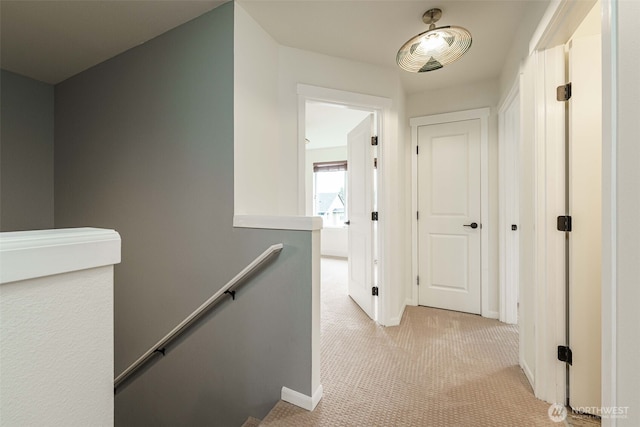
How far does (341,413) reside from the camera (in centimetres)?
152

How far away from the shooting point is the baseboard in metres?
1.54

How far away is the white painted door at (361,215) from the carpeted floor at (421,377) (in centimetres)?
37

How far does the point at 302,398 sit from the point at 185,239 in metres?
1.34

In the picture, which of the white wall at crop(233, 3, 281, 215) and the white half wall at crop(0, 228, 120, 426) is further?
the white wall at crop(233, 3, 281, 215)

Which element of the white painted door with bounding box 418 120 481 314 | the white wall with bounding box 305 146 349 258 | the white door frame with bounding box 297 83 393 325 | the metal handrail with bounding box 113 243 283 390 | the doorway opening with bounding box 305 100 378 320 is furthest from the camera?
the white wall with bounding box 305 146 349 258

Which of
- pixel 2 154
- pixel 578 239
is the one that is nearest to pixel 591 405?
pixel 578 239

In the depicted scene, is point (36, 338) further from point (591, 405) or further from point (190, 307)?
point (591, 405)

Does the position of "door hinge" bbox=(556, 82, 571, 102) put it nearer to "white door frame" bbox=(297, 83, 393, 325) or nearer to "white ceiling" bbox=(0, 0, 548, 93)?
"white ceiling" bbox=(0, 0, 548, 93)

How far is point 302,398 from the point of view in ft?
5.12

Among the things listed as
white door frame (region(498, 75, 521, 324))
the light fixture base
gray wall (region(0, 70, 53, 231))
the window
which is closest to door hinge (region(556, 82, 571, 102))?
the light fixture base

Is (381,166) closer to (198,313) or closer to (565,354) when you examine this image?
(565,354)

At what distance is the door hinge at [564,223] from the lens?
149cm

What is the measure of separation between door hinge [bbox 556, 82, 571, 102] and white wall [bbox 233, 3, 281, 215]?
184 cm

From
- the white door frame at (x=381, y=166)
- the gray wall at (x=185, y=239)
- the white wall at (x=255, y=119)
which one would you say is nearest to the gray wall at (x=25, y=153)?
the gray wall at (x=185, y=239)
